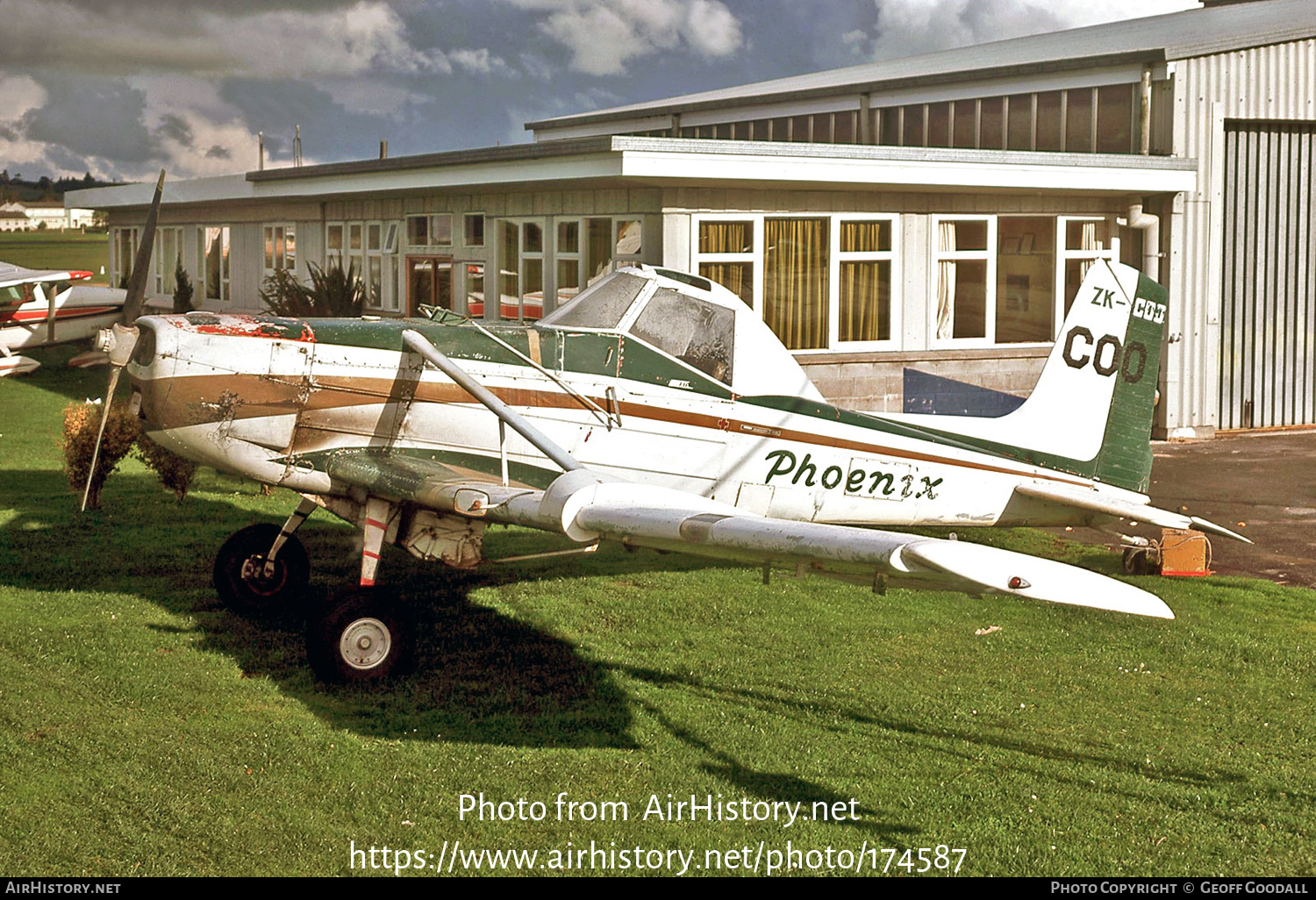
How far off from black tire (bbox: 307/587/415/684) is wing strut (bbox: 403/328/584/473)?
1.41 meters

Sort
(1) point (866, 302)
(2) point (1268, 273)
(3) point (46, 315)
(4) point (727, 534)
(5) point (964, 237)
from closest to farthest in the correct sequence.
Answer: (4) point (727, 534)
(1) point (866, 302)
(5) point (964, 237)
(2) point (1268, 273)
(3) point (46, 315)

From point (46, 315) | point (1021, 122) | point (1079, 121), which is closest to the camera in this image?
point (1079, 121)

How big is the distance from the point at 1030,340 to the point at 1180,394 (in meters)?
2.61

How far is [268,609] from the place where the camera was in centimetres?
1034

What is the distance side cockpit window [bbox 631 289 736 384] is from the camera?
9.34 m

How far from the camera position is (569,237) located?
19078 millimetres

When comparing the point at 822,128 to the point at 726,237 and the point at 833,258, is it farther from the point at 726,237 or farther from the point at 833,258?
the point at 726,237

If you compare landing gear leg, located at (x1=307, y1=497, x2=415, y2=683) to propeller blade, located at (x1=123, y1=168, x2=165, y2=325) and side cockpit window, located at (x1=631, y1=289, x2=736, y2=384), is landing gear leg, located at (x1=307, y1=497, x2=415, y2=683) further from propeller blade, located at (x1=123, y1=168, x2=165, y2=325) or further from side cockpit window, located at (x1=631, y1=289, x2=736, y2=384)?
propeller blade, located at (x1=123, y1=168, x2=165, y2=325)

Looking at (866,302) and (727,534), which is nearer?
(727,534)

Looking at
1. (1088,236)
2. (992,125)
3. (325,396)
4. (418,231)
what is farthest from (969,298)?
(325,396)

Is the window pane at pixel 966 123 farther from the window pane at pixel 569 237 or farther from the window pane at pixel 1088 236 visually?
the window pane at pixel 569 237

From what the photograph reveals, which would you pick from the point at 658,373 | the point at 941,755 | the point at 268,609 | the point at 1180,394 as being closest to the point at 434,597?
the point at 268,609

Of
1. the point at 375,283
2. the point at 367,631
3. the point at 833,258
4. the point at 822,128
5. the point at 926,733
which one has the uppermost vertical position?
the point at 822,128

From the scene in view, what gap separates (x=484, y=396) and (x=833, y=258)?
35.9 ft
